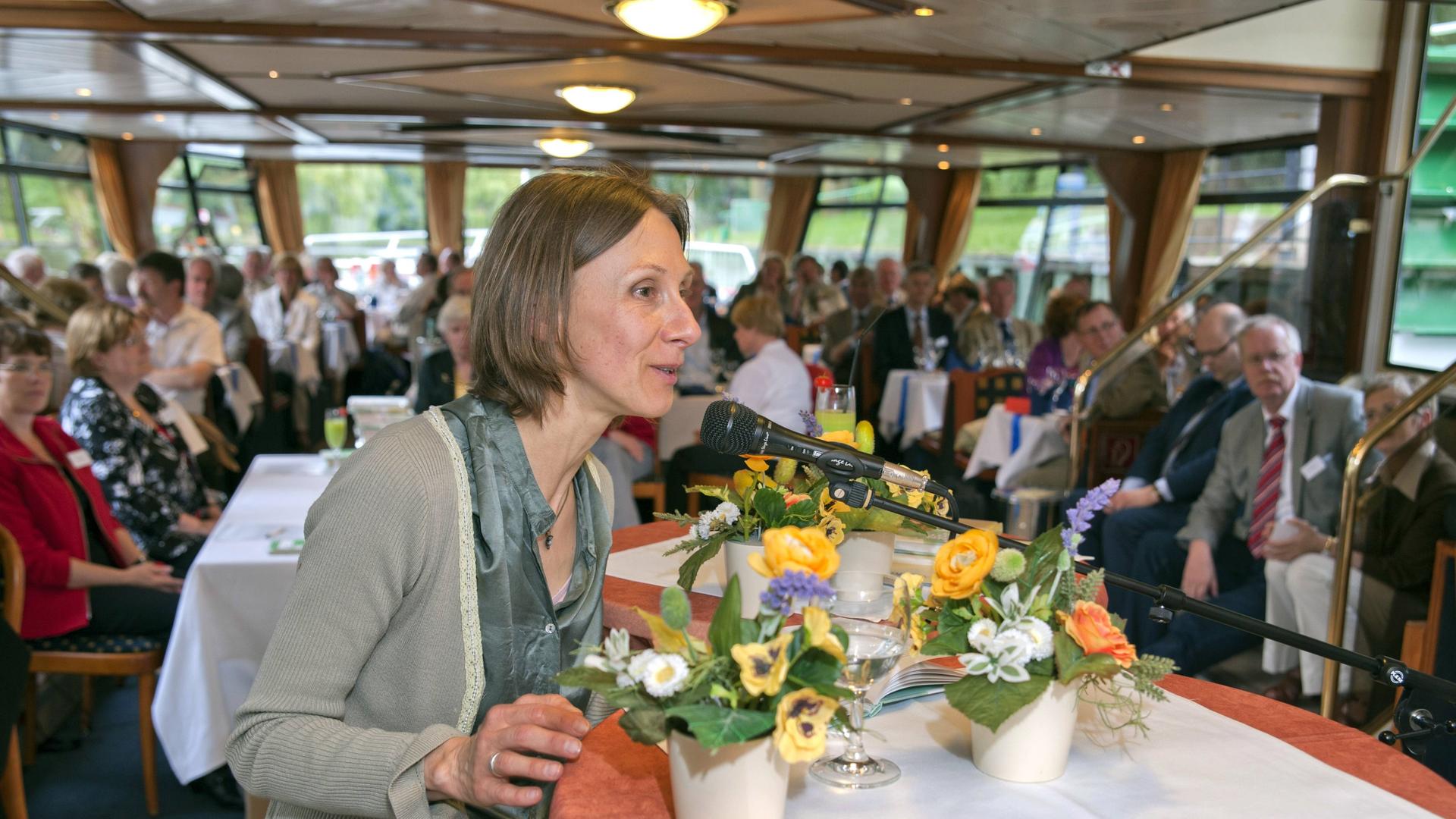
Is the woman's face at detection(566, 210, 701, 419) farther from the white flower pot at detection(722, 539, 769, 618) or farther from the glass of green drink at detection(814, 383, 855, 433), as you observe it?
the glass of green drink at detection(814, 383, 855, 433)

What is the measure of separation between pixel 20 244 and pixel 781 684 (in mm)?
14227

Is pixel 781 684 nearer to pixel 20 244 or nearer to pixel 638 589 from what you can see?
pixel 638 589

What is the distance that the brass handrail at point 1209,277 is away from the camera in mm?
5047

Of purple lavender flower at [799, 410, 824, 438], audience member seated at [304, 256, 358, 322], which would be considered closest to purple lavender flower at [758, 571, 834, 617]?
purple lavender flower at [799, 410, 824, 438]

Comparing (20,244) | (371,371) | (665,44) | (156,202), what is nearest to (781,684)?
(665,44)

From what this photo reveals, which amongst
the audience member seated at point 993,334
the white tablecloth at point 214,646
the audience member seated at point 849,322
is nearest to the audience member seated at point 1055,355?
the audience member seated at point 993,334

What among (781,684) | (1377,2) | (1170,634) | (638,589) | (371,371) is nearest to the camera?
(781,684)

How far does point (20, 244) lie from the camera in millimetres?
12547

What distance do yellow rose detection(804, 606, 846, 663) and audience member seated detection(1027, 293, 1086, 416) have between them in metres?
5.25

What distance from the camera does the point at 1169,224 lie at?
11.6 metres

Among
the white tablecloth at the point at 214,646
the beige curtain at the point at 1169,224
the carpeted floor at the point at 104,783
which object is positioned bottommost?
the carpeted floor at the point at 104,783

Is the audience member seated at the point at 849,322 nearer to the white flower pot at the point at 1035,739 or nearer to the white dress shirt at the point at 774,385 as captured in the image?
the white dress shirt at the point at 774,385

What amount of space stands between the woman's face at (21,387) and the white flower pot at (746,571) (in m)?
2.53

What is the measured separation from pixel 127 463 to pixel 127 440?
0.08 metres
